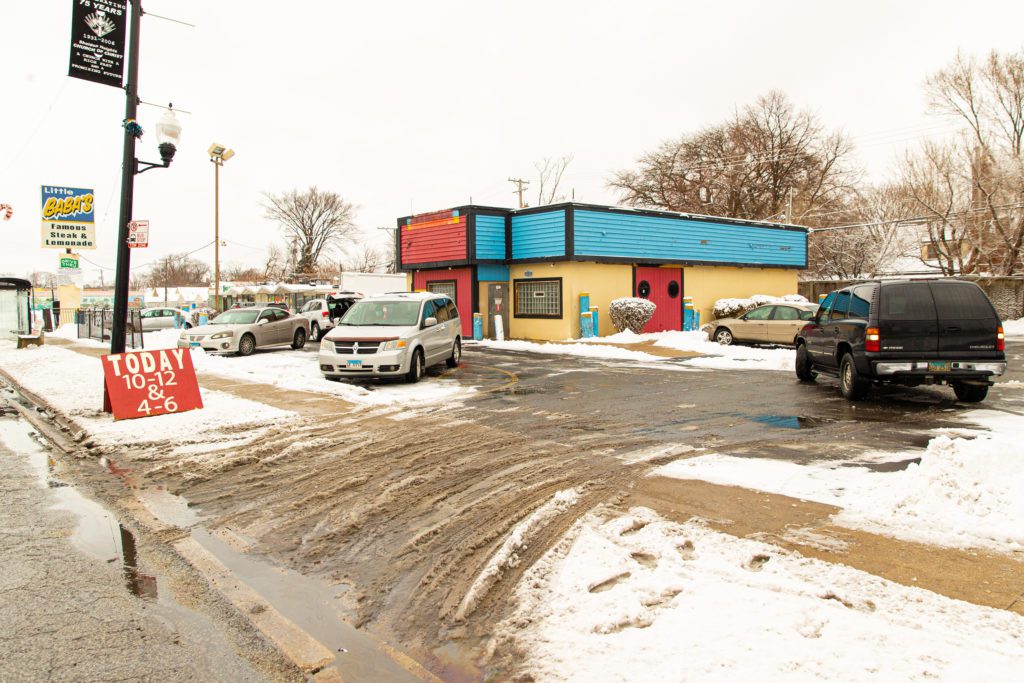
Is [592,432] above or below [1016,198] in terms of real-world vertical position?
below

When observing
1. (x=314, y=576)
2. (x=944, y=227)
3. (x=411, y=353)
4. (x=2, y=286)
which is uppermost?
(x=944, y=227)

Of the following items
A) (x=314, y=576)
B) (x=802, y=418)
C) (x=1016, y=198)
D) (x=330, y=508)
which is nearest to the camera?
(x=314, y=576)

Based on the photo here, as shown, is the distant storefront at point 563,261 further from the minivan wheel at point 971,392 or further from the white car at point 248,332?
the minivan wheel at point 971,392

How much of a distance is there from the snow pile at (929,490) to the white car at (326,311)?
2165 centimetres

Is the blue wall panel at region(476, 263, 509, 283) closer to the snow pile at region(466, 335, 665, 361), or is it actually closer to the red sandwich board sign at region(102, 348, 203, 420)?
the snow pile at region(466, 335, 665, 361)

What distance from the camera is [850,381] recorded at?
35.3ft

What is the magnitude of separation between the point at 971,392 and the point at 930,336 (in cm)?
141

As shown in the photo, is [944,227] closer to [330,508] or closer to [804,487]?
[804,487]

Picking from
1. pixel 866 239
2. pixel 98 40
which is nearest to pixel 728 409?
pixel 98 40

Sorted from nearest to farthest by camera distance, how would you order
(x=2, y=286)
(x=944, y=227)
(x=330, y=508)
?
(x=330, y=508), (x=2, y=286), (x=944, y=227)

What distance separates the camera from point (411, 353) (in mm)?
13555

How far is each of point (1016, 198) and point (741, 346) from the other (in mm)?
20697

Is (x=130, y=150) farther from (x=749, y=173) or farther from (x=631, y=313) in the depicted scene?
(x=749, y=173)

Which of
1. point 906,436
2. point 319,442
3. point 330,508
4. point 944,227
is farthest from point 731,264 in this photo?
point 330,508
